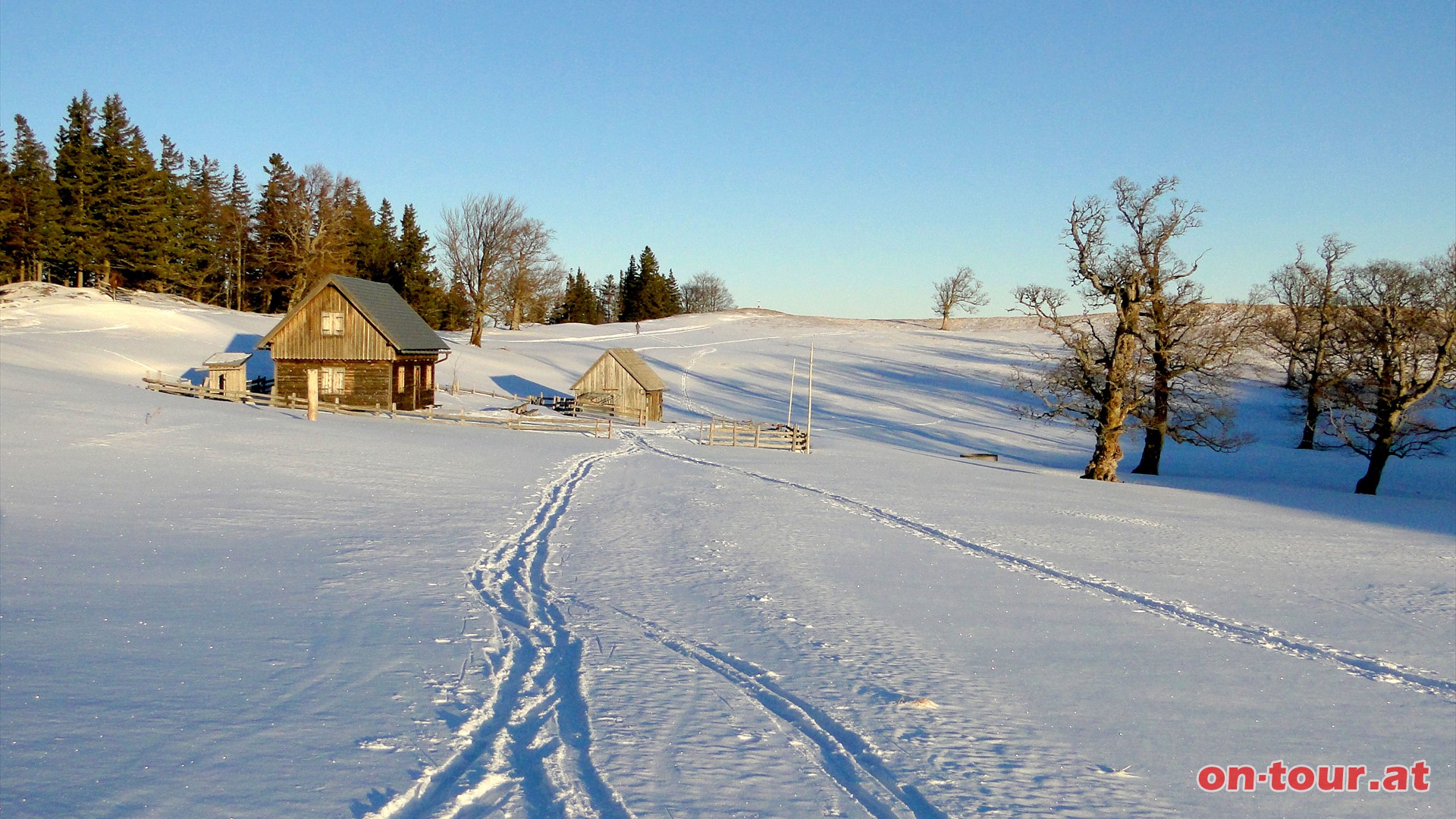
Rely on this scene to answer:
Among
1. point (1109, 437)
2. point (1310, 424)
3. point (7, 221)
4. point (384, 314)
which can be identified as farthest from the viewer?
point (7, 221)

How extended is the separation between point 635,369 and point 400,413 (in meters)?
14.2

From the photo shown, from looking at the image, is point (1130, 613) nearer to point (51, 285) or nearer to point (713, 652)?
point (713, 652)

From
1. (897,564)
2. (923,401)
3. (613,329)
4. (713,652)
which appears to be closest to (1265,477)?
(923,401)

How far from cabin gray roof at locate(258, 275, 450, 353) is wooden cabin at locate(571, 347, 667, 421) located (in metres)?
8.58

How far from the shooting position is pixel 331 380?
4247cm

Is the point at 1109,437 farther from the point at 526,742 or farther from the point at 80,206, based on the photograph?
the point at 80,206

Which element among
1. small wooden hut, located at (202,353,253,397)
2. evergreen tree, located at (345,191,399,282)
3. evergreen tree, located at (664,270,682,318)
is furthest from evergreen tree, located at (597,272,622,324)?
small wooden hut, located at (202,353,253,397)

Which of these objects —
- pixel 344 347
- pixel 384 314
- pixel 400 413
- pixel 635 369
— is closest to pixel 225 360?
pixel 344 347

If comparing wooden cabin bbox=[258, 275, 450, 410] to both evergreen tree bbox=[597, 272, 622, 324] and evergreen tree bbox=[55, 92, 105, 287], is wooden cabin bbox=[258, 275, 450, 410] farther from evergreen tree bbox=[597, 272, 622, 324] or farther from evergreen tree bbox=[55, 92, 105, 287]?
evergreen tree bbox=[597, 272, 622, 324]

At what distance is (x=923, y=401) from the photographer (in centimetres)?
5675

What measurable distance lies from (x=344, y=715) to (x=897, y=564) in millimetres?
9573

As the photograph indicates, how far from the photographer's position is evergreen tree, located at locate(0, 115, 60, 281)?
61156mm

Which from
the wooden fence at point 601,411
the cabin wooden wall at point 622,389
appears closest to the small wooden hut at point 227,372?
the wooden fence at point 601,411

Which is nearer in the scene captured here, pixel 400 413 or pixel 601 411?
pixel 400 413
